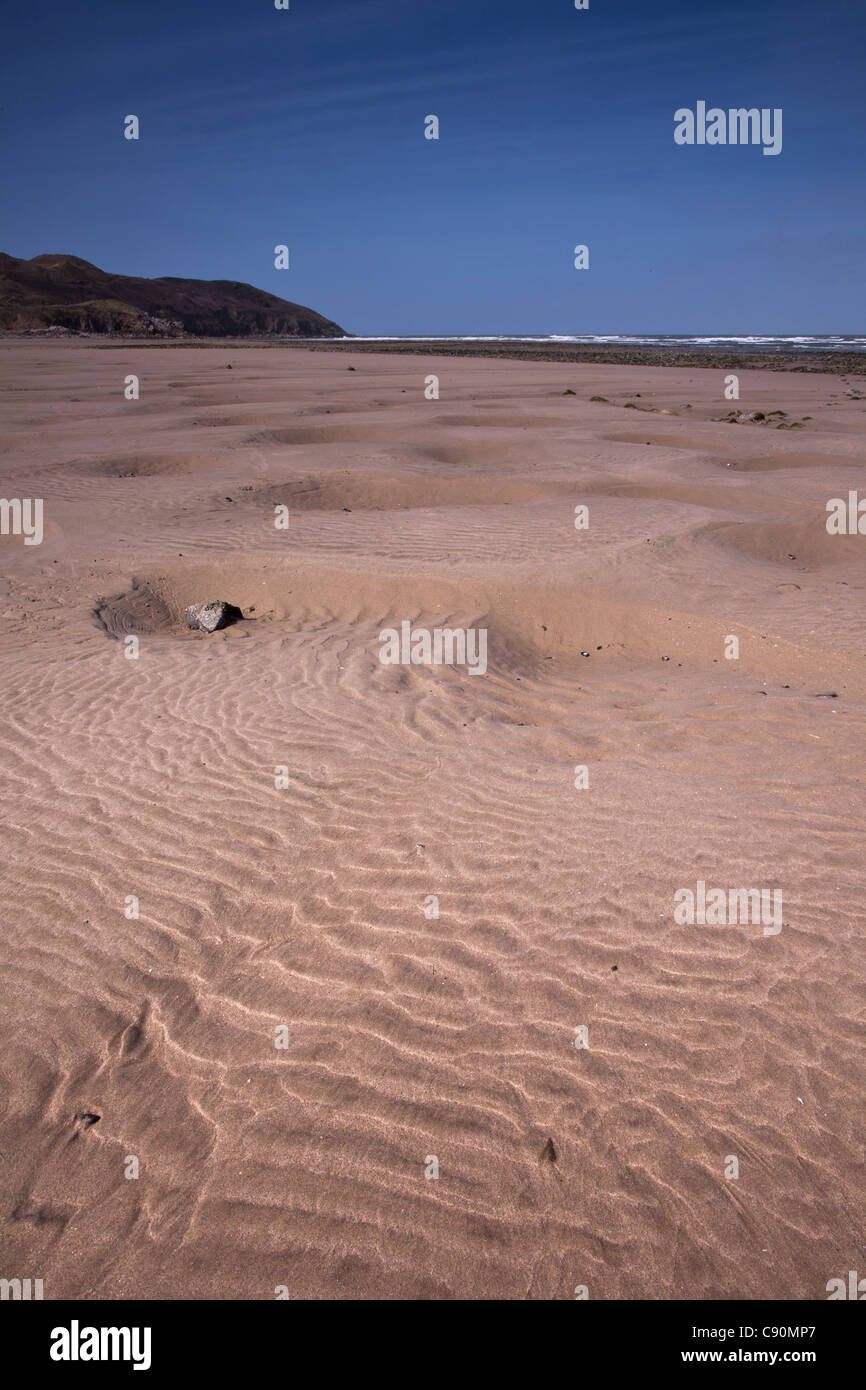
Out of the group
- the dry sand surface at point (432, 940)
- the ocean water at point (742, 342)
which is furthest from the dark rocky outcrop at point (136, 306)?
the dry sand surface at point (432, 940)

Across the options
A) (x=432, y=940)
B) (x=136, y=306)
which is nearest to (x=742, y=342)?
(x=136, y=306)

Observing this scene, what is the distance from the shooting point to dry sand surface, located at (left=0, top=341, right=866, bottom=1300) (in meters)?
2.60

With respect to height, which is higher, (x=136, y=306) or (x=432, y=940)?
(x=136, y=306)

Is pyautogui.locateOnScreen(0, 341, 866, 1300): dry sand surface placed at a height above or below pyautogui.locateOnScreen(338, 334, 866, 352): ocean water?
below

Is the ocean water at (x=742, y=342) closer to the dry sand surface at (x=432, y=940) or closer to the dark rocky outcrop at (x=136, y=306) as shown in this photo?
the dark rocky outcrop at (x=136, y=306)

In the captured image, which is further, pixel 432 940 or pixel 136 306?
pixel 136 306

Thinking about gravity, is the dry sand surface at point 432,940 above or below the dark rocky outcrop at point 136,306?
below

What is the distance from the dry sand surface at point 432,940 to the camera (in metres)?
2.60

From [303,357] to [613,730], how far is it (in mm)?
53234

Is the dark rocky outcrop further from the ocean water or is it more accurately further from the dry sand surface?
the dry sand surface

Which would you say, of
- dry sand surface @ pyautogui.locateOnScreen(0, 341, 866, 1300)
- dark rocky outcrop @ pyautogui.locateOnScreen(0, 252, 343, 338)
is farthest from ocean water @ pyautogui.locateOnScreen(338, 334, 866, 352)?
dry sand surface @ pyautogui.locateOnScreen(0, 341, 866, 1300)

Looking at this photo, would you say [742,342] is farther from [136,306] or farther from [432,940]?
[432,940]

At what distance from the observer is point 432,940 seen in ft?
12.2
